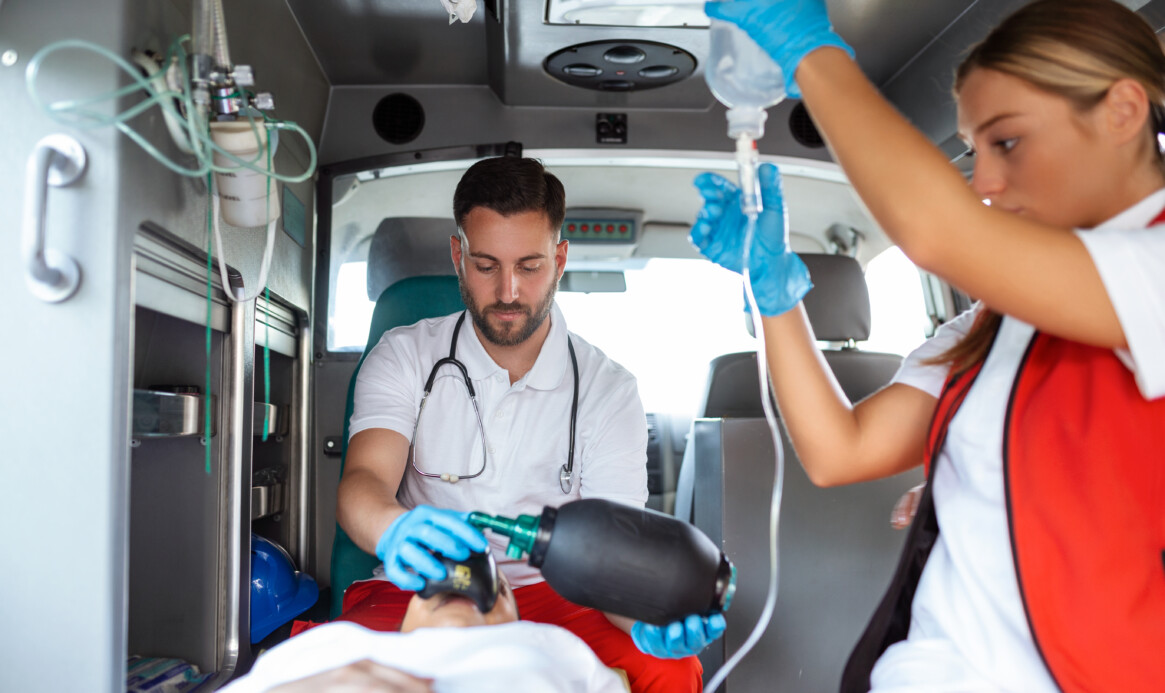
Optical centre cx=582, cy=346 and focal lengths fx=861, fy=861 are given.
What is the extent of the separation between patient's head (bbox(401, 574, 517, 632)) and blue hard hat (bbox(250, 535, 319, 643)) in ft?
3.87

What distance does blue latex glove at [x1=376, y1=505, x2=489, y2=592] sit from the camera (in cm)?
146

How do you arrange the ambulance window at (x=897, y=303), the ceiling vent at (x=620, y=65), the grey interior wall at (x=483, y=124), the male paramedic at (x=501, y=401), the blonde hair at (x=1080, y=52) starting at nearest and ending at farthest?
the blonde hair at (x=1080, y=52), the male paramedic at (x=501, y=401), the ceiling vent at (x=620, y=65), the grey interior wall at (x=483, y=124), the ambulance window at (x=897, y=303)

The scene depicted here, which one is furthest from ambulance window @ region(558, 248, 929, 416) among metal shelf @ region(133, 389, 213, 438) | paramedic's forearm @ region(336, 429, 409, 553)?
metal shelf @ region(133, 389, 213, 438)

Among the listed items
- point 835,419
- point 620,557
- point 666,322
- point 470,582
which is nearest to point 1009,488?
point 835,419

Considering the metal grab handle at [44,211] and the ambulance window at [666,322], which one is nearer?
the metal grab handle at [44,211]

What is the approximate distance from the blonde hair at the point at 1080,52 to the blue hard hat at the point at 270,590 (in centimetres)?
222

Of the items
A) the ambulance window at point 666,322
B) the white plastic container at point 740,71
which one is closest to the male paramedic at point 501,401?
the white plastic container at point 740,71

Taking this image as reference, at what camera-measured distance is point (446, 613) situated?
146 centimetres

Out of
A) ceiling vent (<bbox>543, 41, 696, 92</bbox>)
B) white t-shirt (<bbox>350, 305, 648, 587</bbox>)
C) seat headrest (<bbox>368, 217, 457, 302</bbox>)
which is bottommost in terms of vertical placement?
white t-shirt (<bbox>350, 305, 648, 587</bbox>)

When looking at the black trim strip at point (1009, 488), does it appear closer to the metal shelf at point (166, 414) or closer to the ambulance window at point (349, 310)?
the metal shelf at point (166, 414)

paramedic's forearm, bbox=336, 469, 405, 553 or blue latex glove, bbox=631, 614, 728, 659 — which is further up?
paramedic's forearm, bbox=336, 469, 405, 553

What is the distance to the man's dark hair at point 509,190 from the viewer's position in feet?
7.91

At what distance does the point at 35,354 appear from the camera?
142 centimetres

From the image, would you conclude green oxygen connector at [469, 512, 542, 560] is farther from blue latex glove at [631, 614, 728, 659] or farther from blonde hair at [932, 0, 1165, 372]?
blonde hair at [932, 0, 1165, 372]
